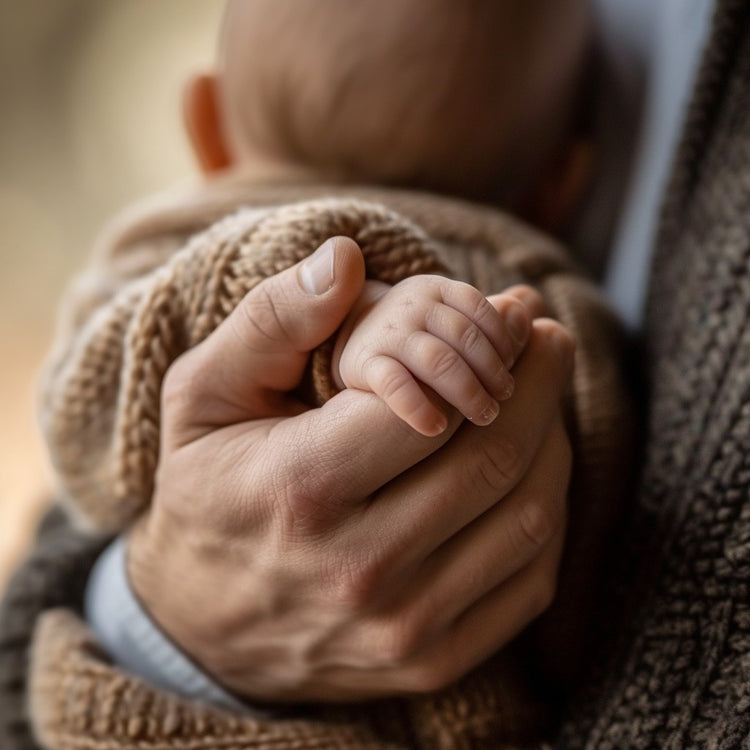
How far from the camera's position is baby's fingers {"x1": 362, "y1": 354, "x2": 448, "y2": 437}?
39 cm

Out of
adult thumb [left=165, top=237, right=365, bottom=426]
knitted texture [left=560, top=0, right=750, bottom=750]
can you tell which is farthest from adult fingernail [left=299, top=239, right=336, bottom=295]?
knitted texture [left=560, top=0, right=750, bottom=750]

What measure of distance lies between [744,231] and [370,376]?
25 centimetres

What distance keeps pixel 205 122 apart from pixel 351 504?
0.55 m

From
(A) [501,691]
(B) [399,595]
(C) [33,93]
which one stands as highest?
(C) [33,93]

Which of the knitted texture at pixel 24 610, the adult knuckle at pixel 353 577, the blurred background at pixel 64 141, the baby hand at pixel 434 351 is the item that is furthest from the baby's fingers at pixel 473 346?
the blurred background at pixel 64 141

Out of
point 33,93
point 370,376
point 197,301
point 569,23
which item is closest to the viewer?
point 370,376

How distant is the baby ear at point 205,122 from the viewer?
0.85m

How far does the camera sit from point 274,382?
0.48 m

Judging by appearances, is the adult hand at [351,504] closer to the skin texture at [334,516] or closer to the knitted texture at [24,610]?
the skin texture at [334,516]

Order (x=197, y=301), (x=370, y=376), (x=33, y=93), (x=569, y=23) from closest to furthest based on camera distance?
(x=370, y=376) → (x=197, y=301) → (x=569, y=23) → (x=33, y=93)

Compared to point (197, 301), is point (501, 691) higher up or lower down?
lower down

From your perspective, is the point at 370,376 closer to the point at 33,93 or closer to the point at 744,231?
the point at 744,231

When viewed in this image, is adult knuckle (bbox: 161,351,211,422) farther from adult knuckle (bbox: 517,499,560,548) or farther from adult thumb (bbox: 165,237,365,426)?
adult knuckle (bbox: 517,499,560,548)

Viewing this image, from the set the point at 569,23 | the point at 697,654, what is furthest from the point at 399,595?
the point at 569,23
